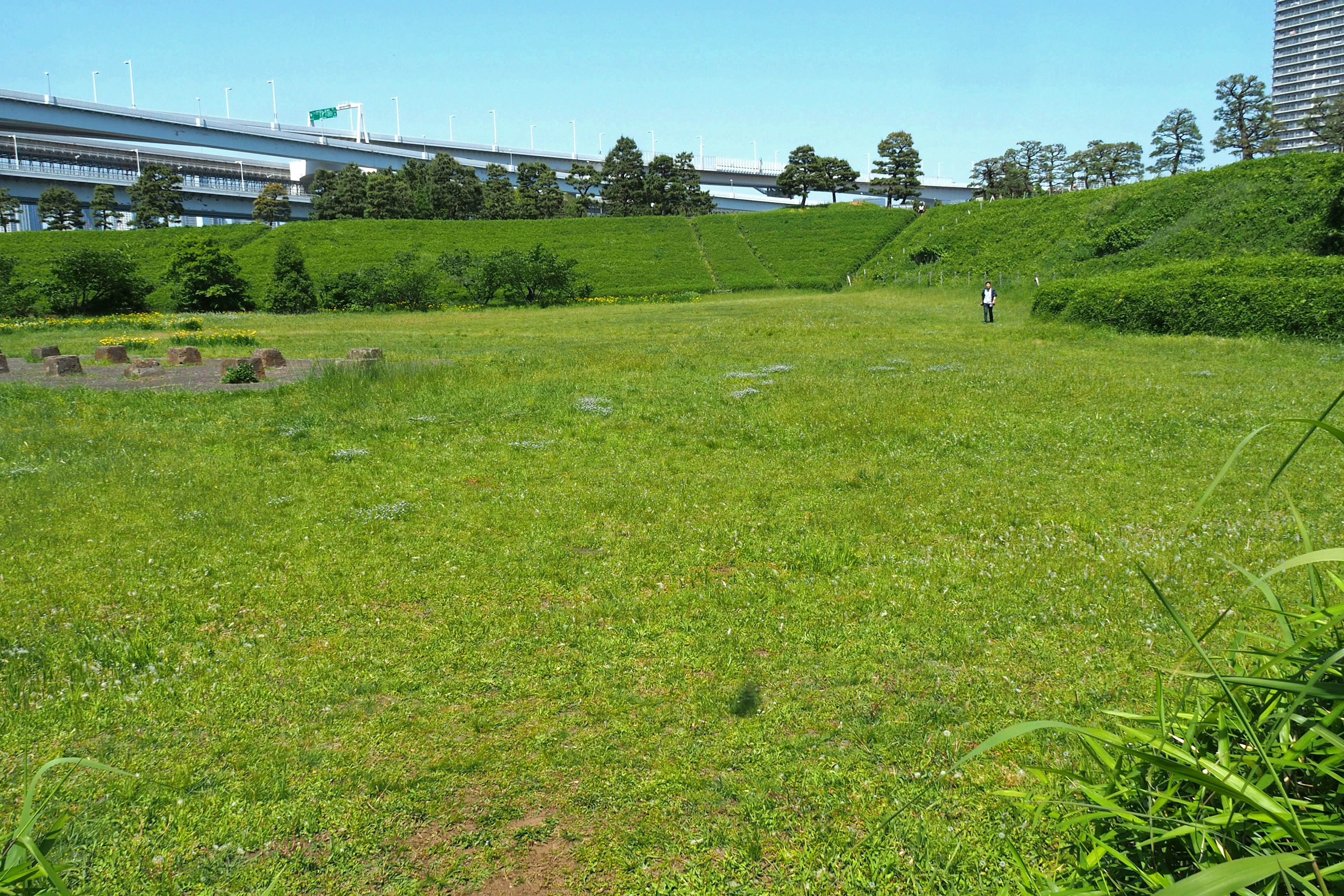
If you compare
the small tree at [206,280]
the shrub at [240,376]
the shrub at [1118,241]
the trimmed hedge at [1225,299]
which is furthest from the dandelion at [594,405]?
the small tree at [206,280]

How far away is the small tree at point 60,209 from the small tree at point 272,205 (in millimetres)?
16103

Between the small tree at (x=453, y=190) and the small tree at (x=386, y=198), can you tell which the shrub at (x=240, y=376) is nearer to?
the small tree at (x=386, y=198)

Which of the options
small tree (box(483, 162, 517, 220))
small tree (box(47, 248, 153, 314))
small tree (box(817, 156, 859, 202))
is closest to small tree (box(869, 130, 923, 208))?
small tree (box(817, 156, 859, 202))

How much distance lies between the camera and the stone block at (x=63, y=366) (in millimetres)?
20531

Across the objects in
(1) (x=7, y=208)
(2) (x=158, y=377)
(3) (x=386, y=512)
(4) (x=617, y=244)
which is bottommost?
(3) (x=386, y=512)

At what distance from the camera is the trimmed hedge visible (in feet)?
68.4

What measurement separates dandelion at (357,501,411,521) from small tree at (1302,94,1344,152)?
85.6 metres

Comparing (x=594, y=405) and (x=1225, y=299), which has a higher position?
(x=1225, y=299)

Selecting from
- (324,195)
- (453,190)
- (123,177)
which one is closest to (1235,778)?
(453,190)

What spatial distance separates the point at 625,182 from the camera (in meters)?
94.1

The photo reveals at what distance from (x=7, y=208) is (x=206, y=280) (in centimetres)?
5104

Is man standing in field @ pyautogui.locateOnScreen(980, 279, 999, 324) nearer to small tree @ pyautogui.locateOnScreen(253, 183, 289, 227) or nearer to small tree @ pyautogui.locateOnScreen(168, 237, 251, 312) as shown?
small tree @ pyautogui.locateOnScreen(168, 237, 251, 312)

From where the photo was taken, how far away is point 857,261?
2482 inches

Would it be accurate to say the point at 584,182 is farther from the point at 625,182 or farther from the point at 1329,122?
the point at 1329,122
